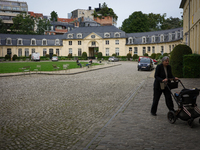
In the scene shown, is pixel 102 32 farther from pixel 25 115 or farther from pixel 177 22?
pixel 25 115

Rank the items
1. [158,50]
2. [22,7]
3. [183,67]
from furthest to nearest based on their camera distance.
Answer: [22,7]
[158,50]
[183,67]

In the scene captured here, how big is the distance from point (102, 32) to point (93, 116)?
71.3 m

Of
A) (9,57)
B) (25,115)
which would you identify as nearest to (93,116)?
(25,115)

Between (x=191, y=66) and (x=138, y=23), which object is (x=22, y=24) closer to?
(x=138, y=23)

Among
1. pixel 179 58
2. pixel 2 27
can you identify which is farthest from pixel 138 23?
pixel 179 58

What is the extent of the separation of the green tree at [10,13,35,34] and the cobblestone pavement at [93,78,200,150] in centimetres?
8382

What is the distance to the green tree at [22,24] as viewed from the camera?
271 feet

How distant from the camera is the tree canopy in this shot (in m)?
76.2

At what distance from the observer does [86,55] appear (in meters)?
72.0

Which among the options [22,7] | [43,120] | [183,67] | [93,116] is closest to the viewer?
[43,120]

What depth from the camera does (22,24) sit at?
83438 millimetres

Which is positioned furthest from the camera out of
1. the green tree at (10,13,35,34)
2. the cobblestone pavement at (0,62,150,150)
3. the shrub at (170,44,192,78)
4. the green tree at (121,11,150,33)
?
the green tree at (10,13,35,34)

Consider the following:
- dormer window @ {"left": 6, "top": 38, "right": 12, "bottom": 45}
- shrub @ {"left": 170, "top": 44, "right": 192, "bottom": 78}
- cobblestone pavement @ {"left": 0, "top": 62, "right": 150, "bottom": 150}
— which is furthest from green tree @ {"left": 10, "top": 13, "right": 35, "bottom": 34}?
cobblestone pavement @ {"left": 0, "top": 62, "right": 150, "bottom": 150}

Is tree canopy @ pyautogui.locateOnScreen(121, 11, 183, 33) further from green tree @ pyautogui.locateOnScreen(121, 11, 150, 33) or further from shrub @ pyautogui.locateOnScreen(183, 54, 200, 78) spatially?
shrub @ pyautogui.locateOnScreen(183, 54, 200, 78)
